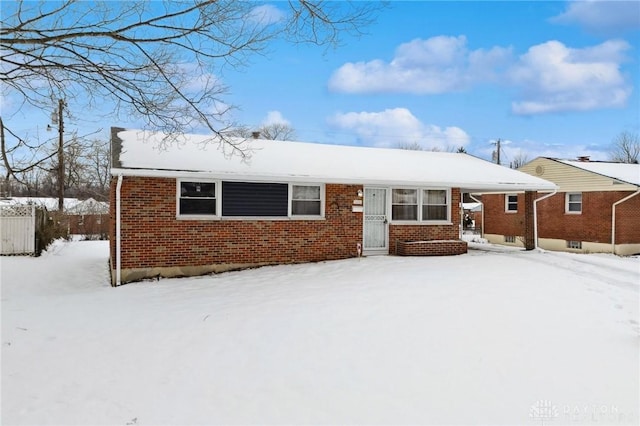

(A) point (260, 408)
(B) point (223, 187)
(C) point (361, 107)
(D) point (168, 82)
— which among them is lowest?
(A) point (260, 408)

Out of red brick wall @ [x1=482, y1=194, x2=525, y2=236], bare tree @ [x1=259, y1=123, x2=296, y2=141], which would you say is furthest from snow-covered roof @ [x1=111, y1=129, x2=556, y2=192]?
bare tree @ [x1=259, y1=123, x2=296, y2=141]

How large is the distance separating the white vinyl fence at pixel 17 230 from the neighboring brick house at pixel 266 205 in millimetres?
5237

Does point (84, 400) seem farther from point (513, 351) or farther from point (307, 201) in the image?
point (307, 201)

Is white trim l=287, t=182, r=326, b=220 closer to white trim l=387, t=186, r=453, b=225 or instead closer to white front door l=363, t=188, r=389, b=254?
white front door l=363, t=188, r=389, b=254

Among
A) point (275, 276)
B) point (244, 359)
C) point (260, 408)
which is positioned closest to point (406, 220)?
point (275, 276)

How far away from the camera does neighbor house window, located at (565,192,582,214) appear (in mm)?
19609

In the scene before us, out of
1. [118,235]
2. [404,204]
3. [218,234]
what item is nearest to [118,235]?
[118,235]

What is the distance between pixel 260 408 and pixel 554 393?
308cm

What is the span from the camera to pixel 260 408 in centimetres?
425

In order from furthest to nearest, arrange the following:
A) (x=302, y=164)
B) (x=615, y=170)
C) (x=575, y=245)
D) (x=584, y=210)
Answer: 1. (x=615, y=170)
2. (x=575, y=245)
3. (x=584, y=210)
4. (x=302, y=164)

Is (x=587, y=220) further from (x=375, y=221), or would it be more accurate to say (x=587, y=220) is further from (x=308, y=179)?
(x=308, y=179)

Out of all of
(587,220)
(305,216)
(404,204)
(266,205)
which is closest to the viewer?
(266,205)

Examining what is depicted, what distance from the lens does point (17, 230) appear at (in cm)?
1482

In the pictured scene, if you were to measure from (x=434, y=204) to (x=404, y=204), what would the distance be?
1.03m
